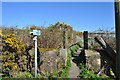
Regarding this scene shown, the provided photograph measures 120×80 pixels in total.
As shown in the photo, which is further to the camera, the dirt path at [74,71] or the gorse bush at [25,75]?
the dirt path at [74,71]

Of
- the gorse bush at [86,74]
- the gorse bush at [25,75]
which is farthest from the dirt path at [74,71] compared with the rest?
the gorse bush at [25,75]

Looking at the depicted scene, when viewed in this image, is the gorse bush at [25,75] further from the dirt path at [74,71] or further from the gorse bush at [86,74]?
the gorse bush at [86,74]

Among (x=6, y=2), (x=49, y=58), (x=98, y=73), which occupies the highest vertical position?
(x=6, y=2)

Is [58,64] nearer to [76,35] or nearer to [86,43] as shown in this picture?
[86,43]

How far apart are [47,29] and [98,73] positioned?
3.00 m

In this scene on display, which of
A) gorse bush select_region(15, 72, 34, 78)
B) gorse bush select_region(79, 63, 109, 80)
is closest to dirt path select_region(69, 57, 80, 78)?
gorse bush select_region(79, 63, 109, 80)

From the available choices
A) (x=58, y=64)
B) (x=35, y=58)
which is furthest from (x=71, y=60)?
(x=35, y=58)

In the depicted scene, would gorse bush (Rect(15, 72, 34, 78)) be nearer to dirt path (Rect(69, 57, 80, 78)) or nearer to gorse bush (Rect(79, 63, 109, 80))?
dirt path (Rect(69, 57, 80, 78))

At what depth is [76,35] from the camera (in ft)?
36.1

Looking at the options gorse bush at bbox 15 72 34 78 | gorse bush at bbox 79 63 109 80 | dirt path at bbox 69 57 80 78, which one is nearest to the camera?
gorse bush at bbox 79 63 109 80

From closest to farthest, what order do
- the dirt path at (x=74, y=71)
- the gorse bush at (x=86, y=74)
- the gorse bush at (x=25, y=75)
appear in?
the gorse bush at (x=86, y=74) < the gorse bush at (x=25, y=75) < the dirt path at (x=74, y=71)

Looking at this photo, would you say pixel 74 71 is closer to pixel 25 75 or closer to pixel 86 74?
pixel 86 74

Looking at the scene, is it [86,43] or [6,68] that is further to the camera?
[86,43]

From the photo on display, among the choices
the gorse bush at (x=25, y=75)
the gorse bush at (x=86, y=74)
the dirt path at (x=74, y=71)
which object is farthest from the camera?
the dirt path at (x=74, y=71)
